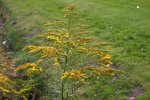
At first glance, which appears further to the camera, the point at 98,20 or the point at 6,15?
the point at 6,15

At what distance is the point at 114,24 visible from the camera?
13.2 m

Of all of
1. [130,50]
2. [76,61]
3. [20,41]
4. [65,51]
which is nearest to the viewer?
[65,51]

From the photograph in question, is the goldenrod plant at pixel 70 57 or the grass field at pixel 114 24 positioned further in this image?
the grass field at pixel 114 24

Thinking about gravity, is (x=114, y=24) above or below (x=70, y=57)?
below

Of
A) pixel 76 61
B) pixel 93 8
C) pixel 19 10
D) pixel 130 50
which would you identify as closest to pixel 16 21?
pixel 19 10

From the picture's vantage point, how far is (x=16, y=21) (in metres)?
15.5

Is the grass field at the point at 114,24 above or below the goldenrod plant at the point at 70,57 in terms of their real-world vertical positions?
below

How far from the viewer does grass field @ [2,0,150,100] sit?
1007 cm

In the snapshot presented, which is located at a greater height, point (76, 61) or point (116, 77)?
point (76, 61)

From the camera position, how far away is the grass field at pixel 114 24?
1007 cm

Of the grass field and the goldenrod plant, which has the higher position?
the goldenrod plant

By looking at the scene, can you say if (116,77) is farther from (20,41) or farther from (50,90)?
(20,41)

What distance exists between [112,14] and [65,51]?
638 centimetres

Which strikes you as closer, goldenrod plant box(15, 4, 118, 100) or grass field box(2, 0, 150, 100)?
goldenrod plant box(15, 4, 118, 100)
